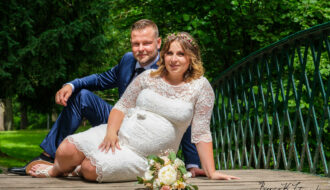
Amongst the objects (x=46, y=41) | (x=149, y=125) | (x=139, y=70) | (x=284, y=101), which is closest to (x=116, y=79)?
(x=139, y=70)

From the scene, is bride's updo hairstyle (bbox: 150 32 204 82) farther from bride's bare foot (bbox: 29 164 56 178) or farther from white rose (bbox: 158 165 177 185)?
bride's bare foot (bbox: 29 164 56 178)

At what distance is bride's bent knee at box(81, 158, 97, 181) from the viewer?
256 centimetres

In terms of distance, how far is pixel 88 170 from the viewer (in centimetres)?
258

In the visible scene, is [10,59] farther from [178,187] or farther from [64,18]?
[178,187]

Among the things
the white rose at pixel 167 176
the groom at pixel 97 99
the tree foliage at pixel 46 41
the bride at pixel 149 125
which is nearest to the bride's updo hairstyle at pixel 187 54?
the bride at pixel 149 125

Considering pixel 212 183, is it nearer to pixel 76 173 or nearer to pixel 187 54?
pixel 187 54

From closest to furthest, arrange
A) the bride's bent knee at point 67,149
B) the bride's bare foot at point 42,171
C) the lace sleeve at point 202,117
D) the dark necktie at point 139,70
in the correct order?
the bride's bent knee at point 67,149 < the lace sleeve at point 202,117 < the bride's bare foot at point 42,171 < the dark necktie at point 139,70

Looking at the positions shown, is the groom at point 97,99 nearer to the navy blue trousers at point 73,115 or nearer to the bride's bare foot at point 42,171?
Answer: the navy blue trousers at point 73,115

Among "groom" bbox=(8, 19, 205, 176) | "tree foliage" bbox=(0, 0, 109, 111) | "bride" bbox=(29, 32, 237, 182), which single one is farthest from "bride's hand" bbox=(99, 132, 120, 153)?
"tree foliage" bbox=(0, 0, 109, 111)

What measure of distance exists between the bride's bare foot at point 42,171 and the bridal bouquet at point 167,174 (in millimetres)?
918

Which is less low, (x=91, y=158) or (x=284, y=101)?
(x=284, y=101)

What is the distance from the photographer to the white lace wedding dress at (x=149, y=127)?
2562mm

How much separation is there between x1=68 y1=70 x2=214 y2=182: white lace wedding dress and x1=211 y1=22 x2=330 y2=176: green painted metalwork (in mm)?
971

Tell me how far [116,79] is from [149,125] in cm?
108
